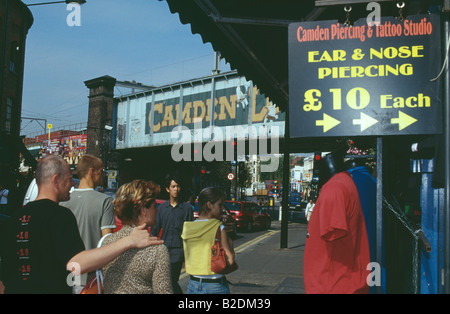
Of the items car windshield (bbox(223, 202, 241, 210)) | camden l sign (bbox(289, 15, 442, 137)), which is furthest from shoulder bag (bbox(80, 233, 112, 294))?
car windshield (bbox(223, 202, 241, 210))

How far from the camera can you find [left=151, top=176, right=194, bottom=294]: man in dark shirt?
551 centimetres

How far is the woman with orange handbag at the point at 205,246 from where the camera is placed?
380cm

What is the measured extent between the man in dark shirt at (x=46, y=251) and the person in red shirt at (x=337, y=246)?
1281 mm

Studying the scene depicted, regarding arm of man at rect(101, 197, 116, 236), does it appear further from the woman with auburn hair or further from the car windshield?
the car windshield

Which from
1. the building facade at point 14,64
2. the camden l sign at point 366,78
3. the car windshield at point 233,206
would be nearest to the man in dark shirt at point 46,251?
the camden l sign at point 366,78

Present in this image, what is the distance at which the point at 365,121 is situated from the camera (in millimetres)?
2959

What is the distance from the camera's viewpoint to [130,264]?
98.8 inches

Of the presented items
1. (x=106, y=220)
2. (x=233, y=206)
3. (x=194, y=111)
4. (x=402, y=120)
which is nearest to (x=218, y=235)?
(x=106, y=220)

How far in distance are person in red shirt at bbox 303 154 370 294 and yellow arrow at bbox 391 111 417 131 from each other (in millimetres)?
553

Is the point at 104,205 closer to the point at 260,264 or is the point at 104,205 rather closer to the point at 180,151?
the point at 260,264

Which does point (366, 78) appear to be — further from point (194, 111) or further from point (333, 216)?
point (194, 111)

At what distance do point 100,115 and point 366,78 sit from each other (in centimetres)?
4268

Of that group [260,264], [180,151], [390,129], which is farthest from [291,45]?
[180,151]

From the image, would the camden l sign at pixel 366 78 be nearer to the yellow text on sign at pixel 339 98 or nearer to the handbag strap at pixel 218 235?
the yellow text on sign at pixel 339 98
